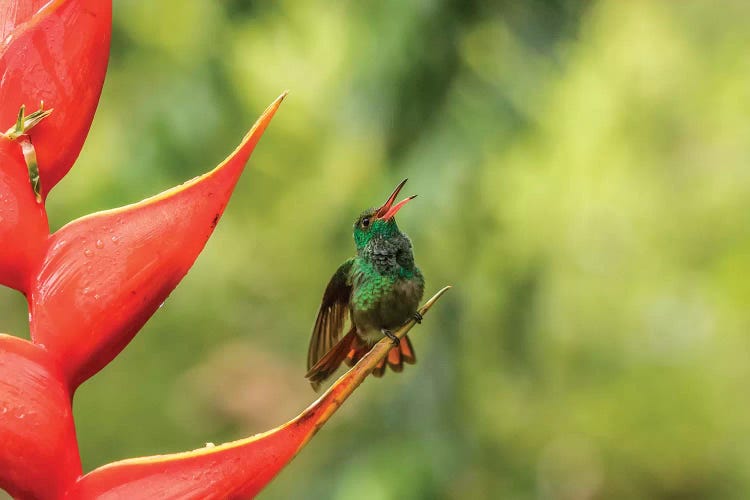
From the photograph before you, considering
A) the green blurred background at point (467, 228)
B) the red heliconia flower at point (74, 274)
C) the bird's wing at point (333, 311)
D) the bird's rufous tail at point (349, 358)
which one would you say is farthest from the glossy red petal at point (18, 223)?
the green blurred background at point (467, 228)

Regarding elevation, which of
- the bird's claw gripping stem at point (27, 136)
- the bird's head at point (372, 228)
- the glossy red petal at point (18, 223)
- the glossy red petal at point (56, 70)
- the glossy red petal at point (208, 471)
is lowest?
the glossy red petal at point (208, 471)

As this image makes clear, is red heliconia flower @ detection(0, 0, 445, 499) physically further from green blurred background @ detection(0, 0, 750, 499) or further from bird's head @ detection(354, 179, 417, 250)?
green blurred background @ detection(0, 0, 750, 499)

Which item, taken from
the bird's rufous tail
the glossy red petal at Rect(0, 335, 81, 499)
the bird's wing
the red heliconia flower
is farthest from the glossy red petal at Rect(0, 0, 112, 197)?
the bird's wing

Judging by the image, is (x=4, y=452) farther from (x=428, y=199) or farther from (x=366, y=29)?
(x=366, y=29)

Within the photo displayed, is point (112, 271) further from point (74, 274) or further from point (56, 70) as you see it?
point (56, 70)

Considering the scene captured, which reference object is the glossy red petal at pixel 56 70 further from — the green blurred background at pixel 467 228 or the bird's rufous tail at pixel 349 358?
the green blurred background at pixel 467 228
